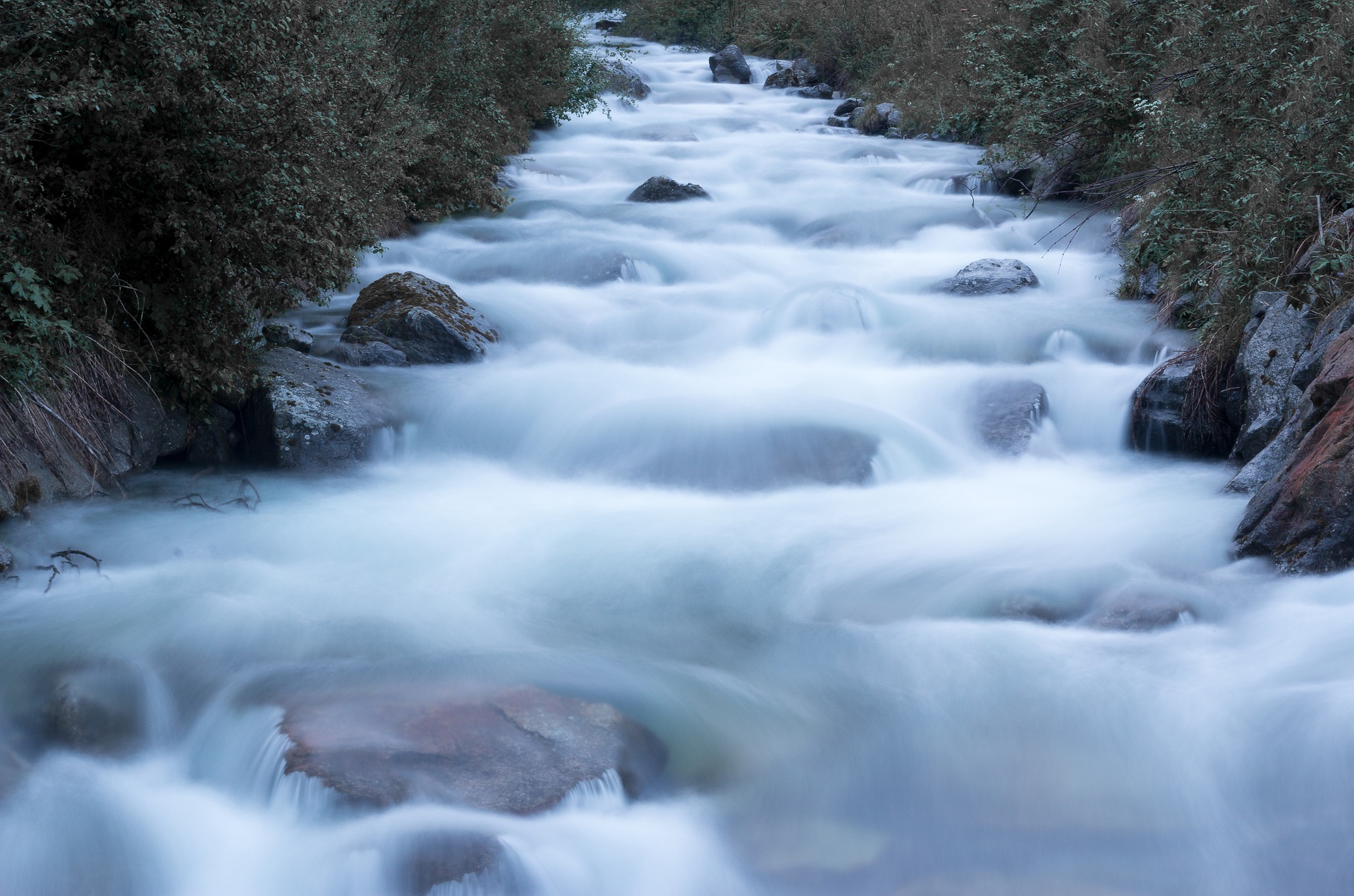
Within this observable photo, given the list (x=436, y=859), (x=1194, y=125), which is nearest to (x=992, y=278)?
(x=1194, y=125)

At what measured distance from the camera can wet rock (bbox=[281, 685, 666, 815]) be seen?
13.9 feet

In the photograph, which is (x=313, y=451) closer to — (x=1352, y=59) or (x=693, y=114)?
(x=1352, y=59)

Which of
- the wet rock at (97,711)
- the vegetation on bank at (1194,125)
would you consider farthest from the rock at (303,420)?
the vegetation on bank at (1194,125)

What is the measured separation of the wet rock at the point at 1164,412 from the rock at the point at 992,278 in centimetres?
321

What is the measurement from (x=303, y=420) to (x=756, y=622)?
384 centimetres

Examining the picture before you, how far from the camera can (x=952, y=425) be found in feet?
28.8

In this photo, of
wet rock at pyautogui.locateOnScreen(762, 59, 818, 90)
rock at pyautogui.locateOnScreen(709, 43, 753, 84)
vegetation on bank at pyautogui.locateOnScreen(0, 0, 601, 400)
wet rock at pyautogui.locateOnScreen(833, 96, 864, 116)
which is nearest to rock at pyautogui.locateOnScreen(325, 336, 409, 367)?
vegetation on bank at pyautogui.locateOnScreen(0, 0, 601, 400)

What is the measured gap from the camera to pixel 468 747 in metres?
4.49

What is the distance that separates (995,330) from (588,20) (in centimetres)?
3521

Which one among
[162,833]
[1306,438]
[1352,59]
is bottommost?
[162,833]

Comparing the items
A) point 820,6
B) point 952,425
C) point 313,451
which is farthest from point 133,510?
point 820,6

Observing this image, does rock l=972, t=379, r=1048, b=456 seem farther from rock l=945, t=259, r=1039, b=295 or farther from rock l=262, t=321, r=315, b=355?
rock l=262, t=321, r=315, b=355

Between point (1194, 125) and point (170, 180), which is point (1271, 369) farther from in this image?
point (170, 180)

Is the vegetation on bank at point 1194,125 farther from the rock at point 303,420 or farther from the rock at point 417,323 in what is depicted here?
the rock at point 303,420
